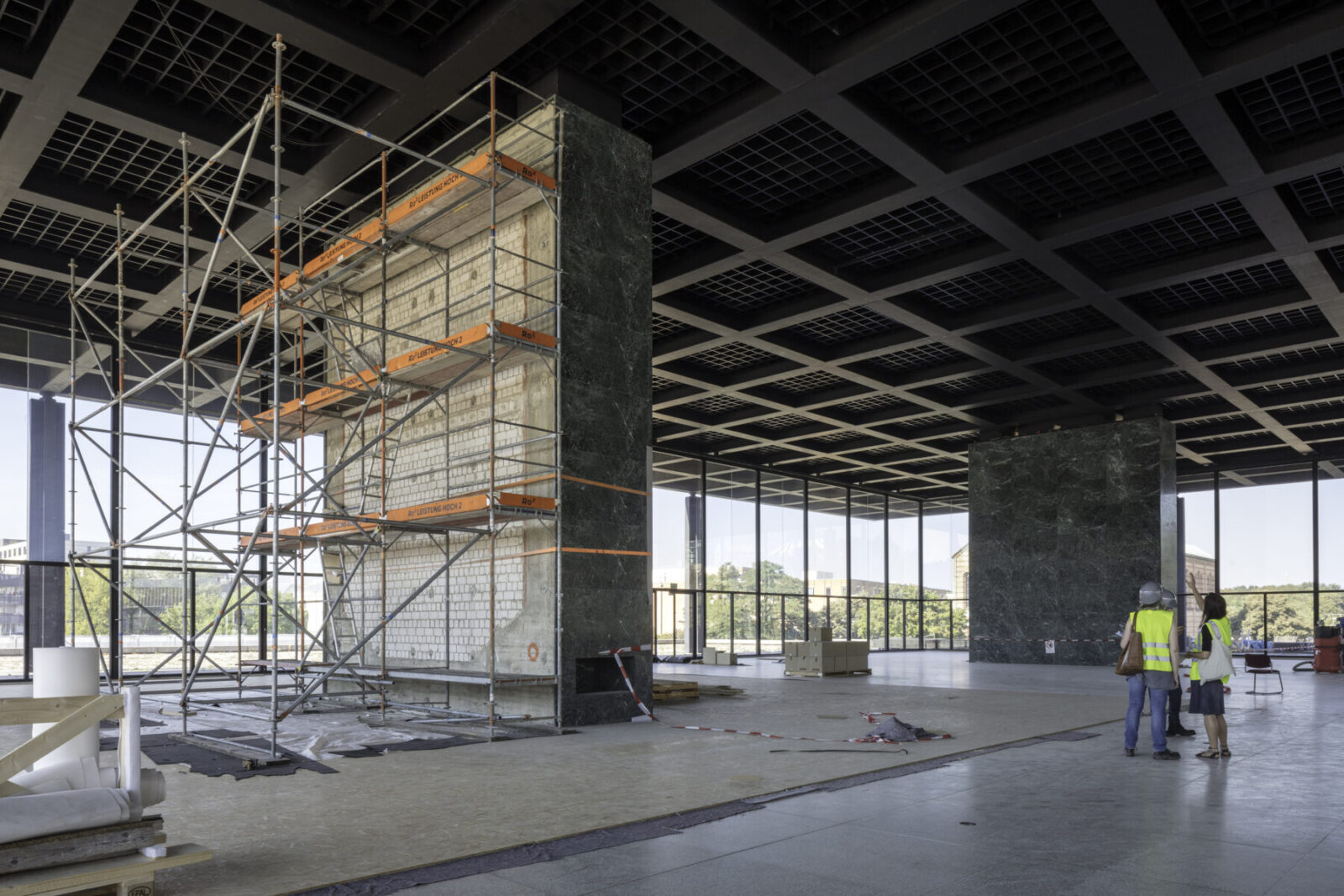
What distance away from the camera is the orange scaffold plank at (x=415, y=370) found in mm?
12094

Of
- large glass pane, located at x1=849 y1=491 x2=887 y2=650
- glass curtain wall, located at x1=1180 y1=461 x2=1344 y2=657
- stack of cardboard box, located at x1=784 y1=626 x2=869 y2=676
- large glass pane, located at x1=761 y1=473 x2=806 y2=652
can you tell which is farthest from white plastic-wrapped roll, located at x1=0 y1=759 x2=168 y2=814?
large glass pane, located at x1=849 y1=491 x2=887 y2=650

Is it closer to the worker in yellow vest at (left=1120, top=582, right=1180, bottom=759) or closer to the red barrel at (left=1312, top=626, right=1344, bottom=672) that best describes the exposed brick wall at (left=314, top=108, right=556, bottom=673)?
the worker in yellow vest at (left=1120, top=582, right=1180, bottom=759)

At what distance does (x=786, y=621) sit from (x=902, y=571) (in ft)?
29.2

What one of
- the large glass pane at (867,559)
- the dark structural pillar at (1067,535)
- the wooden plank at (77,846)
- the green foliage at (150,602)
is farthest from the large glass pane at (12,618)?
the large glass pane at (867,559)

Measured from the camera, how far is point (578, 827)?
21.7 ft

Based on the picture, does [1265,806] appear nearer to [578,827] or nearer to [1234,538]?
[578,827]

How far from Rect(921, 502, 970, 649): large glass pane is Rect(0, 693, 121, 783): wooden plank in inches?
1735

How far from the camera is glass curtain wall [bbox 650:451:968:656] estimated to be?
118 feet

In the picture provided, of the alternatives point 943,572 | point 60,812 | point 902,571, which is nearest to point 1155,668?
point 60,812

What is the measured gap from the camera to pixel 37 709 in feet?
16.7

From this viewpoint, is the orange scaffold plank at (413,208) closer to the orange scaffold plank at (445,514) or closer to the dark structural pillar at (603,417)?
the dark structural pillar at (603,417)

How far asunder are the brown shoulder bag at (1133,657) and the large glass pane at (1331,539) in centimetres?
2926

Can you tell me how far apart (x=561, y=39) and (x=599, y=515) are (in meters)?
6.36

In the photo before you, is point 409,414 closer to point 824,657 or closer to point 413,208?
point 413,208
